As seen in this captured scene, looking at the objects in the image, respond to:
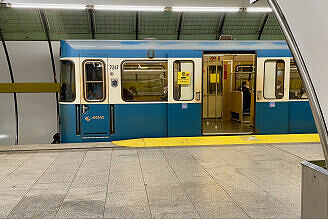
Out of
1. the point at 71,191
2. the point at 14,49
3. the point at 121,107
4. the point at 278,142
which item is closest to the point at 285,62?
the point at 278,142

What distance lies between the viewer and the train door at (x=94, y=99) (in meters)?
7.64

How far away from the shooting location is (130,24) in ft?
39.4

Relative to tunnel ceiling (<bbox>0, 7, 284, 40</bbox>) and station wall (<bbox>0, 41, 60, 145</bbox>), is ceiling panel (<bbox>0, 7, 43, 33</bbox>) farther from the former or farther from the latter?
station wall (<bbox>0, 41, 60, 145</bbox>)

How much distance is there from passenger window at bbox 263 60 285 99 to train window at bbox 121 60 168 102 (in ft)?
8.76

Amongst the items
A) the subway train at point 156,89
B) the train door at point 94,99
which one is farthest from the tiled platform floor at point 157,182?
the subway train at point 156,89

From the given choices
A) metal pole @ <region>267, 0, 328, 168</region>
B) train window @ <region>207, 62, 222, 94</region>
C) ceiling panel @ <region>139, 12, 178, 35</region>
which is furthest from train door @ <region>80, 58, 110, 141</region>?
metal pole @ <region>267, 0, 328, 168</region>

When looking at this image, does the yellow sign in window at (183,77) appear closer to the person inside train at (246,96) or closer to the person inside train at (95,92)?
the person inside train at (95,92)

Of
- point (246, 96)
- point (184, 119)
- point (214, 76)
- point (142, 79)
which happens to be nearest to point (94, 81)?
point (142, 79)

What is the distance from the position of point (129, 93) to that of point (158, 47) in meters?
1.34

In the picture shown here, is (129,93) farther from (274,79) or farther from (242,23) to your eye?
(242,23)

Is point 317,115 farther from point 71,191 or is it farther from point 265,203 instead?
point 71,191

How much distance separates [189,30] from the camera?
12.5 metres

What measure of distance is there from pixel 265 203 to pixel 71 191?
2.60 m

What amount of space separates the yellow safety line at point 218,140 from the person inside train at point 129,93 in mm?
1050
